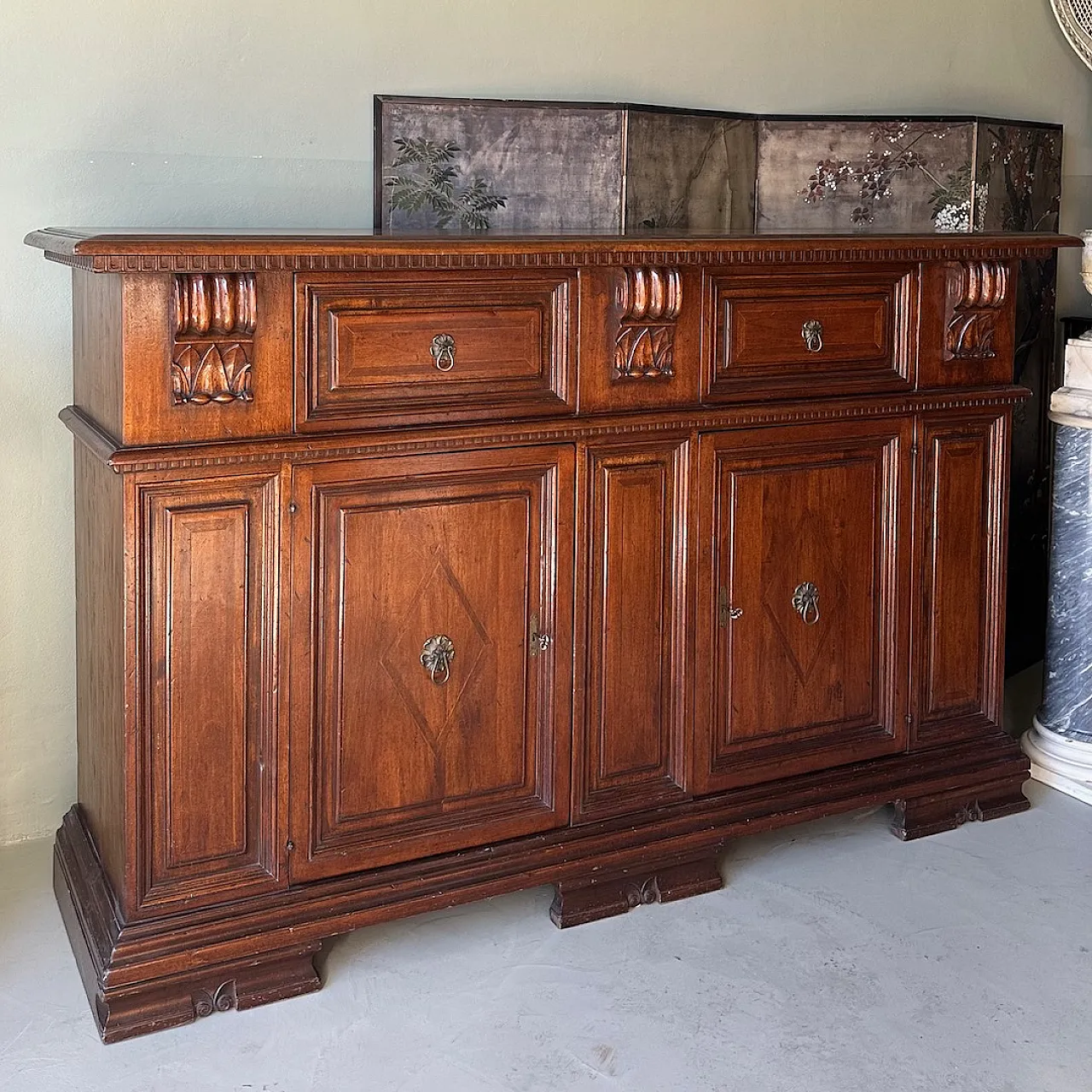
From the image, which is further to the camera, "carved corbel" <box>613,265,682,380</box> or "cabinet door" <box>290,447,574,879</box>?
"carved corbel" <box>613,265,682,380</box>

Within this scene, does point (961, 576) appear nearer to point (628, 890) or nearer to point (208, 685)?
point (628, 890)

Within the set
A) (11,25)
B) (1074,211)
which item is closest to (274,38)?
(11,25)

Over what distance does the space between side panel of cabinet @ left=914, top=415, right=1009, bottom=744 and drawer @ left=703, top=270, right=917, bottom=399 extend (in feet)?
0.71

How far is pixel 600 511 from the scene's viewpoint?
2.73 metres

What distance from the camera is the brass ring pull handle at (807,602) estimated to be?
9.78 feet

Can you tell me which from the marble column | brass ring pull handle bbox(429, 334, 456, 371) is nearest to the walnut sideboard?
brass ring pull handle bbox(429, 334, 456, 371)

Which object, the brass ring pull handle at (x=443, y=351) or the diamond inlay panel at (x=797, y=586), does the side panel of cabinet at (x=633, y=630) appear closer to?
the diamond inlay panel at (x=797, y=586)

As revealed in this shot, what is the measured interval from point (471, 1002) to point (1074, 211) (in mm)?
3148

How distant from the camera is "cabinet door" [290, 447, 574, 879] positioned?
2488 millimetres

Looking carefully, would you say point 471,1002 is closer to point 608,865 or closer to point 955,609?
point 608,865

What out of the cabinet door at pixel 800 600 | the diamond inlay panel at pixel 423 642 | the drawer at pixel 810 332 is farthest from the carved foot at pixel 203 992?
the drawer at pixel 810 332

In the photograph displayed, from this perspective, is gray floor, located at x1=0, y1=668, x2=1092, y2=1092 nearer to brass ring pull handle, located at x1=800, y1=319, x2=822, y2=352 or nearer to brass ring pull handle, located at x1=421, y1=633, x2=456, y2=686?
brass ring pull handle, located at x1=421, y1=633, x2=456, y2=686

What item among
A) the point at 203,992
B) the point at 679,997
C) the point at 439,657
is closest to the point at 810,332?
the point at 439,657

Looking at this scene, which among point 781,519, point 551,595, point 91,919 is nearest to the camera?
point 91,919
